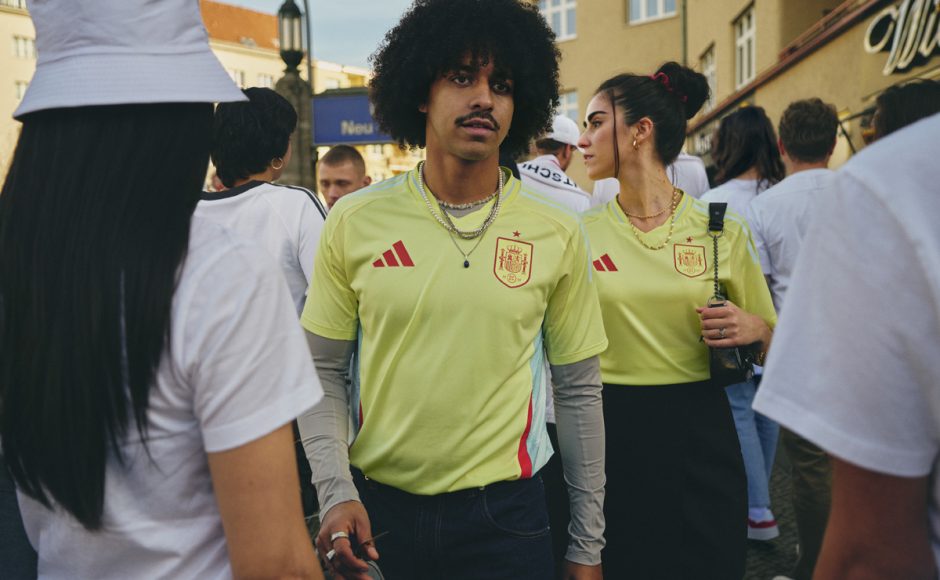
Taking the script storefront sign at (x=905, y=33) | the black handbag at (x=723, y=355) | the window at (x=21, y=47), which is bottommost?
the black handbag at (x=723, y=355)

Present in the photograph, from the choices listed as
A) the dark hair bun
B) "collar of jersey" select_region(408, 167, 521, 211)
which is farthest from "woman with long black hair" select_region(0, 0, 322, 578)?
the dark hair bun

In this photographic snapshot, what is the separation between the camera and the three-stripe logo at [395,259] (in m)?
2.17

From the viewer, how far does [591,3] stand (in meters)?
28.0

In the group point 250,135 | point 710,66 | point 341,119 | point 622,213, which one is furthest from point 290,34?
point 710,66

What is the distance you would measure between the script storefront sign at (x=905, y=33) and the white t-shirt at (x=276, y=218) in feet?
24.3

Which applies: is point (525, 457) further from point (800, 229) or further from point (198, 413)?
point (800, 229)

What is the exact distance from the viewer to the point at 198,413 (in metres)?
1.20

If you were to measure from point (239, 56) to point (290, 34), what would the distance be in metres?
72.1

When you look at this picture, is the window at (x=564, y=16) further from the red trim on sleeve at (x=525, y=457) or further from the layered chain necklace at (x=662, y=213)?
the red trim on sleeve at (x=525, y=457)

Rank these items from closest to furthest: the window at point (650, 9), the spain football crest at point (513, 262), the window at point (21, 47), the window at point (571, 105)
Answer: the spain football crest at point (513, 262) → the window at point (650, 9) → the window at point (571, 105) → the window at point (21, 47)

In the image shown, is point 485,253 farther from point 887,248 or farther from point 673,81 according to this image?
point 673,81

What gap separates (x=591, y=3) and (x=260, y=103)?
26.3 metres

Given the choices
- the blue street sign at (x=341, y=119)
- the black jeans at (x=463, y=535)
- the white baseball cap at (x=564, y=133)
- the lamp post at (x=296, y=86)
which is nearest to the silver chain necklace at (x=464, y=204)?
the black jeans at (x=463, y=535)

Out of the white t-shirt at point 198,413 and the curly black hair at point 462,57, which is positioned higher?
the curly black hair at point 462,57
